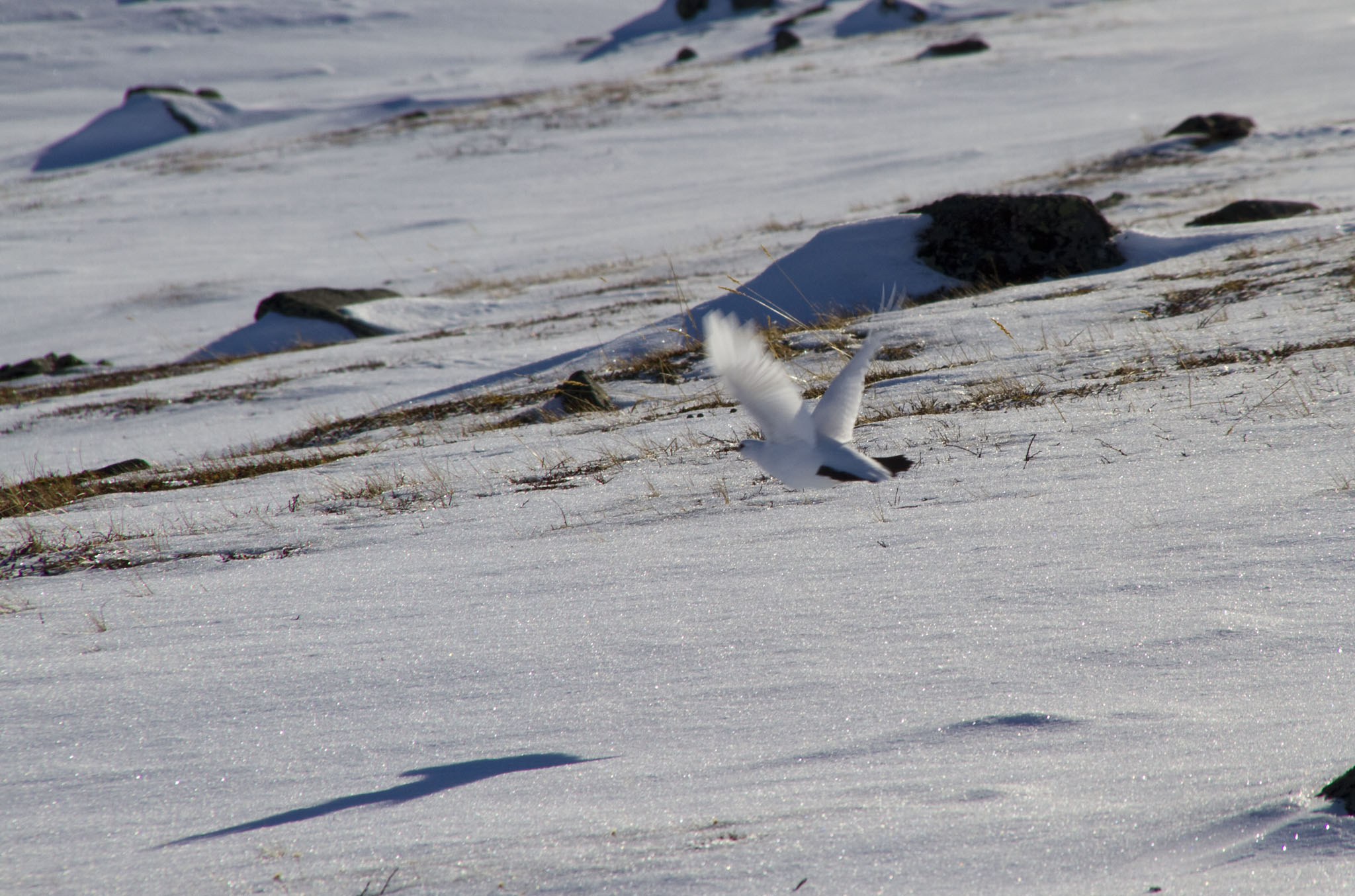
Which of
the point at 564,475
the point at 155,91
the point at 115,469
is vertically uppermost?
the point at 155,91

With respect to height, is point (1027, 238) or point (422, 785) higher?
point (1027, 238)

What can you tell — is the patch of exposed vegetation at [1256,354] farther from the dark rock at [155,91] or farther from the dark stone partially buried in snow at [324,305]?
the dark rock at [155,91]

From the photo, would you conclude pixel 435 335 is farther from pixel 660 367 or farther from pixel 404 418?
pixel 660 367

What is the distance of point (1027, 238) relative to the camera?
8883mm

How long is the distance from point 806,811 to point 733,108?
89.7 feet

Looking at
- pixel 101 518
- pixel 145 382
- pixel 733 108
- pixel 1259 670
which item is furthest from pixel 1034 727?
pixel 733 108

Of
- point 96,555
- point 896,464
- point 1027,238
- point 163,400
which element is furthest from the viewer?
point 163,400

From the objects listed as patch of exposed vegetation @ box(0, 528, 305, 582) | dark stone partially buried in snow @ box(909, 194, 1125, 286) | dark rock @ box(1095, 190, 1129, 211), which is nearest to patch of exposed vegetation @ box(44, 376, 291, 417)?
patch of exposed vegetation @ box(0, 528, 305, 582)

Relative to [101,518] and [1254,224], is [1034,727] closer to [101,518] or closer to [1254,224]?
[101,518]

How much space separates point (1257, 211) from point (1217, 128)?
7.82 m

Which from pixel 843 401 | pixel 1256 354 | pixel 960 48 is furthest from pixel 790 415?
pixel 960 48

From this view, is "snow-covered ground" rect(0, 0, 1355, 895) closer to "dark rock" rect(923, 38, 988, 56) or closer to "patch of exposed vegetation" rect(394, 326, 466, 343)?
"patch of exposed vegetation" rect(394, 326, 466, 343)

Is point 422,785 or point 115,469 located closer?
point 422,785

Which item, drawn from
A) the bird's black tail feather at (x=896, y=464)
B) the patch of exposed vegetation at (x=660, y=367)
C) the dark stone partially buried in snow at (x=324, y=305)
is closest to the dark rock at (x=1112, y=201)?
the patch of exposed vegetation at (x=660, y=367)
